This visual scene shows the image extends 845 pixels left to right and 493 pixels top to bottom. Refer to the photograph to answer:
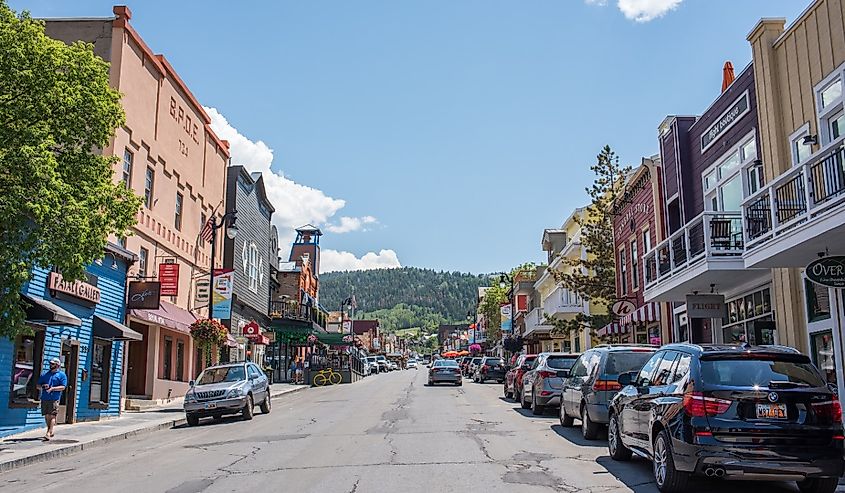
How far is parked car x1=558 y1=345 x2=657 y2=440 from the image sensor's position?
14141 millimetres

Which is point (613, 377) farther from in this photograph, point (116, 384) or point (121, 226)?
point (116, 384)

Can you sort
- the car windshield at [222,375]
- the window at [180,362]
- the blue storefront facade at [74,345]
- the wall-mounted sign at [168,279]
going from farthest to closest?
the window at [180,362] → the wall-mounted sign at [168,279] → the car windshield at [222,375] → the blue storefront facade at [74,345]

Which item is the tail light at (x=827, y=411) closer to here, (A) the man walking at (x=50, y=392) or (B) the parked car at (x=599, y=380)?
(B) the parked car at (x=599, y=380)

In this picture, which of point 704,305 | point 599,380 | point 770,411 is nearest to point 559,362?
point 704,305

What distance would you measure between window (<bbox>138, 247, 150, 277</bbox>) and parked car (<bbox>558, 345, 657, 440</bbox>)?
17.1 metres

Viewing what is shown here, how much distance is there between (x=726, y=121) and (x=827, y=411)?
518 inches

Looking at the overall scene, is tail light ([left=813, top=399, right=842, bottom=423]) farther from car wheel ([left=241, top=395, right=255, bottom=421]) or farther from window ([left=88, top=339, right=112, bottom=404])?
window ([left=88, top=339, right=112, bottom=404])

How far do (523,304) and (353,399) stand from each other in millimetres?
37021

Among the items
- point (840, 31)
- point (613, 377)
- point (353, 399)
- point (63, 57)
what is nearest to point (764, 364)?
point (613, 377)

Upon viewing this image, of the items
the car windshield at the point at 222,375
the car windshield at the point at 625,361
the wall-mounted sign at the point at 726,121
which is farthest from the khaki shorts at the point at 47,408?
the wall-mounted sign at the point at 726,121

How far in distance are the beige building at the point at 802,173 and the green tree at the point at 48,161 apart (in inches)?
461

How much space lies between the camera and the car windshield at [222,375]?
22.2m

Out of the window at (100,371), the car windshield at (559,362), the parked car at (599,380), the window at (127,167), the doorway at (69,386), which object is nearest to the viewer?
the parked car at (599,380)

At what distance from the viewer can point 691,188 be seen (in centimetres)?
Answer: 2272
